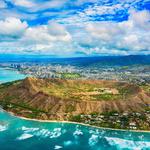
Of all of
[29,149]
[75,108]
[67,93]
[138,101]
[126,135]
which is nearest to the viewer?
[29,149]

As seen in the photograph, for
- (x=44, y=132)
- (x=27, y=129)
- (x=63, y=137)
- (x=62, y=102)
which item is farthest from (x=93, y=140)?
(x=62, y=102)

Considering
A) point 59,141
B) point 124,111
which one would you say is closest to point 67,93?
point 124,111

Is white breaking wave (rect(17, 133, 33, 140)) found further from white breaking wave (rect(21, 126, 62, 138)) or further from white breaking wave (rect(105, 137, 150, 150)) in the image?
white breaking wave (rect(105, 137, 150, 150))

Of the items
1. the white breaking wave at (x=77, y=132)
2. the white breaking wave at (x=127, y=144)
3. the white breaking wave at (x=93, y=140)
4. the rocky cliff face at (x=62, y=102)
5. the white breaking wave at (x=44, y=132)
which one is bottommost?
the white breaking wave at (x=127, y=144)

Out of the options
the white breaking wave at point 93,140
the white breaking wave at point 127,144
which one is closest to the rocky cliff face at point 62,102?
the white breaking wave at point 93,140

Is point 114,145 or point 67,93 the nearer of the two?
point 114,145

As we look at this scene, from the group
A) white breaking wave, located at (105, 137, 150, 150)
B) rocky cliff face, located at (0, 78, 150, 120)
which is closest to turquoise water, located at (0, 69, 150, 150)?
white breaking wave, located at (105, 137, 150, 150)

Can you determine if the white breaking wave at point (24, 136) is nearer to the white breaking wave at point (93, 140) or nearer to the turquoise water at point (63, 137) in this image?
the turquoise water at point (63, 137)

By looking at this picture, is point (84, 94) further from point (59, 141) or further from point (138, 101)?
point (59, 141)
